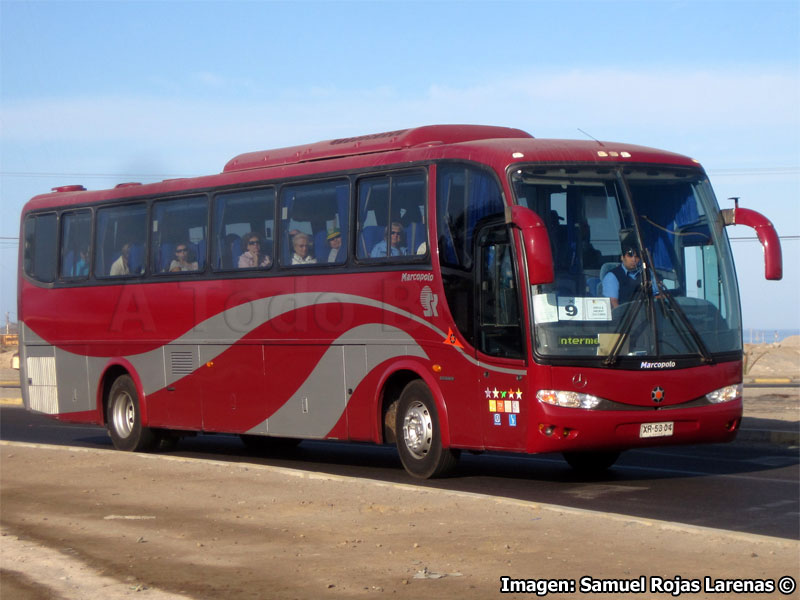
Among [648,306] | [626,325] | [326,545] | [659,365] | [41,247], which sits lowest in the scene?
[326,545]

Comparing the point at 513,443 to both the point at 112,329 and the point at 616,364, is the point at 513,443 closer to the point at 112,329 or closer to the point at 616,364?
the point at 616,364

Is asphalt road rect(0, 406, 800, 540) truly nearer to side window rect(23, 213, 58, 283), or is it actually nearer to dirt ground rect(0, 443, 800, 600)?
dirt ground rect(0, 443, 800, 600)

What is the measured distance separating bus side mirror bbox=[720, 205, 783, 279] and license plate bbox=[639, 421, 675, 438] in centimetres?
192

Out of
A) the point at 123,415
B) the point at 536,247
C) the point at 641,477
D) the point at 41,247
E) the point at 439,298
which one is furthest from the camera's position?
the point at 41,247

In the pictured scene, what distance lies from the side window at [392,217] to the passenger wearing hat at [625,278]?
2333 millimetres

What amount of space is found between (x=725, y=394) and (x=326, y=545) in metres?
5.56

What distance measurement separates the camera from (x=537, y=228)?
12.1 metres

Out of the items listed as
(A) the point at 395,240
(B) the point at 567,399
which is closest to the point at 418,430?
(A) the point at 395,240

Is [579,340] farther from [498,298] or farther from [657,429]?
[657,429]

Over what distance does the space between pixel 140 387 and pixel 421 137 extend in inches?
262

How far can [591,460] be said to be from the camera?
1480 centimetres

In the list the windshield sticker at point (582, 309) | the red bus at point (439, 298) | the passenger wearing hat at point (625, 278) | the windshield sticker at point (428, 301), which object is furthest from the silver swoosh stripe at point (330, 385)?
the passenger wearing hat at point (625, 278)

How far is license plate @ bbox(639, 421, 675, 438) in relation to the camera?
12.7 meters

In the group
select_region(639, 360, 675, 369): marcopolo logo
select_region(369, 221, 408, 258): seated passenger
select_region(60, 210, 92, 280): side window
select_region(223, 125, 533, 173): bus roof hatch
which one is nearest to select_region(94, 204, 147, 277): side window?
select_region(60, 210, 92, 280): side window
